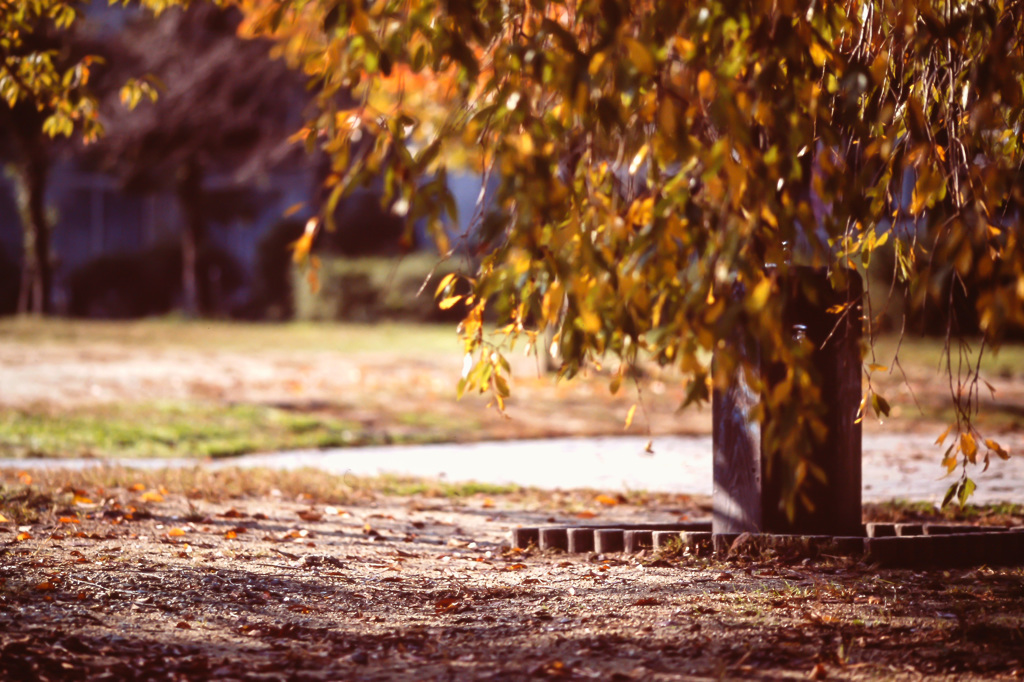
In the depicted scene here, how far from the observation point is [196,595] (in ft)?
14.0

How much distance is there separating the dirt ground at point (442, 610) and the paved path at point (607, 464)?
228 cm

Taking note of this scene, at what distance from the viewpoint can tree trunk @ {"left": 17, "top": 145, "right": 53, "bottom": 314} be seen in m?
24.8

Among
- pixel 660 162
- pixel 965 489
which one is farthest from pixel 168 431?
pixel 660 162

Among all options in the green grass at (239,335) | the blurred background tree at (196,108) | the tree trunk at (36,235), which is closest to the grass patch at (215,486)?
the green grass at (239,335)

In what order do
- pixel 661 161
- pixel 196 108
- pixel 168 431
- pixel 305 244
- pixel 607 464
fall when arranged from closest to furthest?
pixel 661 161
pixel 305 244
pixel 607 464
pixel 168 431
pixel 196 108

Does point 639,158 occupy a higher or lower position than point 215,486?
higher

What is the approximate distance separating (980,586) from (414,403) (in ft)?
26.5

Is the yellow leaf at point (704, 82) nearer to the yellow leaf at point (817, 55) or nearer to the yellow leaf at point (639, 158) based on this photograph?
the yellow leaf at point (639, 158)

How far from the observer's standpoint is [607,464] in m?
8.59

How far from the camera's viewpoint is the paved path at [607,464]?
752cm

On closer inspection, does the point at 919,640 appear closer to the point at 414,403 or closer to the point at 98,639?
the point at 98,639

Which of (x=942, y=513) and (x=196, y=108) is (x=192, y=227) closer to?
(x=196, y=108)

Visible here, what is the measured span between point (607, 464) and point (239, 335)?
13824 mm

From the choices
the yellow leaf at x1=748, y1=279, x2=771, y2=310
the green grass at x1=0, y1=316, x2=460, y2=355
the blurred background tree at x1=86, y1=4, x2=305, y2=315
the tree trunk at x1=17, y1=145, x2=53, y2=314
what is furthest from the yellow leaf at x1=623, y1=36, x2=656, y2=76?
the tree trunk at x1=17, y1=145, x2=53, y2=314
